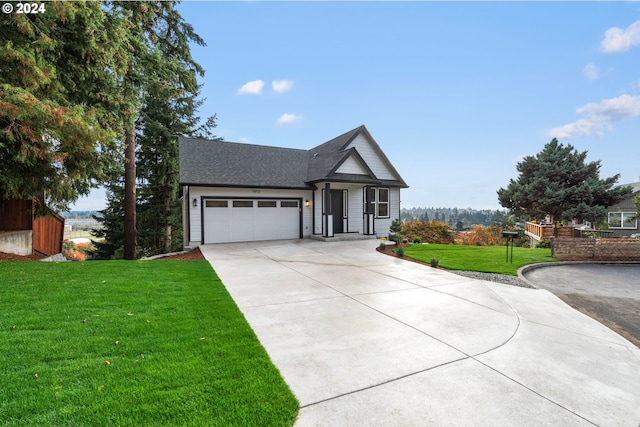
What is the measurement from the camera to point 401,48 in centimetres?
1523

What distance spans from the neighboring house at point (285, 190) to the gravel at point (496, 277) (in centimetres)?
720

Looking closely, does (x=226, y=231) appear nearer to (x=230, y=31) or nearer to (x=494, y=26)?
(x=230, y=31)

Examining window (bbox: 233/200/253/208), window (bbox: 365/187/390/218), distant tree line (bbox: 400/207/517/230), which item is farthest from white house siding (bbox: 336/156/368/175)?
distant tree line (bbox: 400/207/517/230)

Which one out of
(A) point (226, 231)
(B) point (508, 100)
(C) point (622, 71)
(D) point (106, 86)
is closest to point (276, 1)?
(D) point (106, 86)

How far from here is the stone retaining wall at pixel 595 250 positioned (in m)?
11.2

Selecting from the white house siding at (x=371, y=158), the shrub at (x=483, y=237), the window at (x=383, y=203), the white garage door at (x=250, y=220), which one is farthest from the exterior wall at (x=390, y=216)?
the shrub at (x=483, y=237)

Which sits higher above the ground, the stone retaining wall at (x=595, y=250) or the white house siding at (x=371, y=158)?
the white house siding at (x=371, y=158)

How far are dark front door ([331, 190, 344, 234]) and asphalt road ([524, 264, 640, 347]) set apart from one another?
350 inches

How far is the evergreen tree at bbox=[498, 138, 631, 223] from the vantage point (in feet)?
62.2

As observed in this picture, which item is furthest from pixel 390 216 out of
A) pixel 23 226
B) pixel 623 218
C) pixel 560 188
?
pixel 623 218

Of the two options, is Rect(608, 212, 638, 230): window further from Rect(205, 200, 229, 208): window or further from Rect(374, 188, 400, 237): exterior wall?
Rect(205, 200, 229, 208): window

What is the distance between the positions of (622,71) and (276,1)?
1794 centimetres

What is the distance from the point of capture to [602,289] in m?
7.09

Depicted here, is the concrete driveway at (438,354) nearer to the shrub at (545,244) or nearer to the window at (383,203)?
the window at (383,203)
